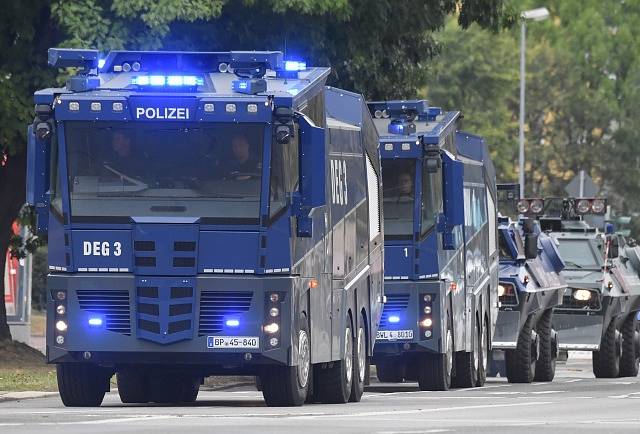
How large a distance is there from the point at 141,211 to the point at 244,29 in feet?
31.8

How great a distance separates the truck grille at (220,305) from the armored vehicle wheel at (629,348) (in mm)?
17964

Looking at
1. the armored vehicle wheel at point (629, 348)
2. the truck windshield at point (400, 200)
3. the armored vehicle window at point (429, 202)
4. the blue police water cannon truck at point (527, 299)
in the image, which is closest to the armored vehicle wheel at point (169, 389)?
the truck windshield at point (400, 200)

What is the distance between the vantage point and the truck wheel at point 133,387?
2223 centimetres

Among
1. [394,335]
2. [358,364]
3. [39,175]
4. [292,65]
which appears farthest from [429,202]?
[39,175]

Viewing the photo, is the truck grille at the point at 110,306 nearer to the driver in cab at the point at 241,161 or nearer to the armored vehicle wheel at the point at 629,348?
the driver in cab at the point at 241,161

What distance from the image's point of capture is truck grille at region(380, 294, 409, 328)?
85.1 ft

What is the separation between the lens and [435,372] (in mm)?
26578

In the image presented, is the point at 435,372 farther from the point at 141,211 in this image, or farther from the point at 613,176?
the point at 613,176

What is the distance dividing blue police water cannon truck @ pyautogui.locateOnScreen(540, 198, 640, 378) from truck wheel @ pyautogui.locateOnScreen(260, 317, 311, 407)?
14.6 metres

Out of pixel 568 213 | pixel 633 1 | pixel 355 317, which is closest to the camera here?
pixel 355 317

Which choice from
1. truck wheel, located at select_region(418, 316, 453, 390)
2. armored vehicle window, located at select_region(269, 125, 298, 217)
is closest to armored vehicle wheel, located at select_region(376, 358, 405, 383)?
truck wheel, located at select_region(418, 316, 453, 390)

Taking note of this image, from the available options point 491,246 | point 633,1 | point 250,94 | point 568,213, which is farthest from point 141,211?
point 633,1

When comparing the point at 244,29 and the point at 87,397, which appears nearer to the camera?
the point at 87,397

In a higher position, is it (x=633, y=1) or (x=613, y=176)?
(x=633, y=1)
